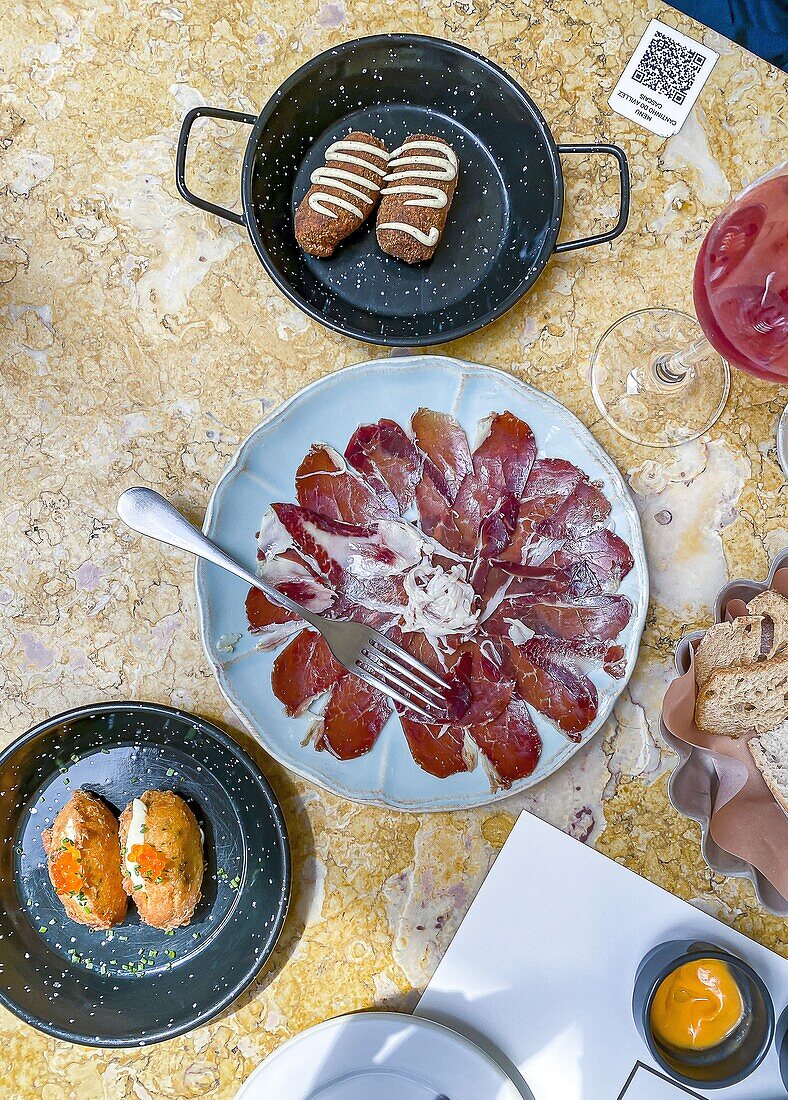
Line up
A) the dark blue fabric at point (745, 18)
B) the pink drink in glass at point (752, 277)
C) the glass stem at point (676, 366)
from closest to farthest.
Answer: the pink drink in glass at point (752, 277) < the glass stem at point (676, 366) < the dark blue fabric at point (745, 18)

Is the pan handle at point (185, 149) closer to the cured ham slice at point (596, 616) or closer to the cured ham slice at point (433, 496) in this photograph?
the cured ham slice at point (433, 496)

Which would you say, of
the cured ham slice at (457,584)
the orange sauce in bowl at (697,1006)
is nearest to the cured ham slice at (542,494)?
the cured ham slice at (457,584)

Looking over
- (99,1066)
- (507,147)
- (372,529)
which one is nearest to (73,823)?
(99,1066)

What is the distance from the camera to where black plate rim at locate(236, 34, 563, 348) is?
815 millimetres

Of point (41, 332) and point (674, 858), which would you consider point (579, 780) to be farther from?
point (41, 332)

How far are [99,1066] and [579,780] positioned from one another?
1.88ft

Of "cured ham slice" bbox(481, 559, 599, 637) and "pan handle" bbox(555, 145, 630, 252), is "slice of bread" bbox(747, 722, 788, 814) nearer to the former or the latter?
"cured ham slice" bbox(481, 559, 599, 637)

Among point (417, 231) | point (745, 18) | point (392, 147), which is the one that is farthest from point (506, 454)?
point (745, 18)

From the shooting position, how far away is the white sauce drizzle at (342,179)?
85 centimetres

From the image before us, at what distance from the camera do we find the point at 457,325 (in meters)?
0.84

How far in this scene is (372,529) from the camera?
857mm

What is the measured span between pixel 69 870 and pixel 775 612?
0.71 m

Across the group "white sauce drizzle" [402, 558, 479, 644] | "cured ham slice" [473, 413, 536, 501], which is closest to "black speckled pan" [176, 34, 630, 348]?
"cured ham slice" [473, 413, 536, 501]

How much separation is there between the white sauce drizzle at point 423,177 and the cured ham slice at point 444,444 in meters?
0.18
